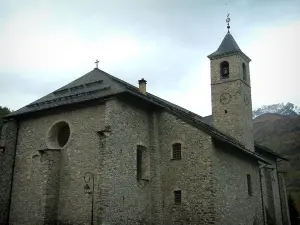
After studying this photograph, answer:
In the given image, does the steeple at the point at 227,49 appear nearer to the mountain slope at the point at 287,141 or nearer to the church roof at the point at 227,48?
the church roof at the point at 227,48

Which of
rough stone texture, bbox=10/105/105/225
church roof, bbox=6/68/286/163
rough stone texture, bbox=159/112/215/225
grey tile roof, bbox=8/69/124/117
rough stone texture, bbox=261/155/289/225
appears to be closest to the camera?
rough stone texture, bbox=10/105/105/225

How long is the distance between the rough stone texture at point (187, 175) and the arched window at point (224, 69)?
1067 cm

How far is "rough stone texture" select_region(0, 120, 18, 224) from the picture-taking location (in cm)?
2067

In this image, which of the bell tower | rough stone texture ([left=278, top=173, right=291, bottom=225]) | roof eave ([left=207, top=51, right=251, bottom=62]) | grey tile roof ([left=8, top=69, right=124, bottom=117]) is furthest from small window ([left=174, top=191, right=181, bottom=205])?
rough stone texture ([left=278, top=173, right=291, bottom=225])

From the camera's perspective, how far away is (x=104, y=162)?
17.5 meters

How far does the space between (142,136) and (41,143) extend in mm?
5634

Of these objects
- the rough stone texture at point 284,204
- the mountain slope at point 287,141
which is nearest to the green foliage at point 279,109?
the mountain slope at point 287,141

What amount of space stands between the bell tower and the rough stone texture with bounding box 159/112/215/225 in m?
8.92

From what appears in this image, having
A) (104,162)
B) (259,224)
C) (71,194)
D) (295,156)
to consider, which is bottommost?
(259,224)

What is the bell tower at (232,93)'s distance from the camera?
1137 inches

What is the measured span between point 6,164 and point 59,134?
3.57m

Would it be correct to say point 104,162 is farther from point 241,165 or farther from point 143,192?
point 241,165

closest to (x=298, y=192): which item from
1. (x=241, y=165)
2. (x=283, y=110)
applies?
(x=241, y=165)

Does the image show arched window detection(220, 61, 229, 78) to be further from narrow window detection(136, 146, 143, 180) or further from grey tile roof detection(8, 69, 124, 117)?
narrow window detection(136, 146, 143, 180)
